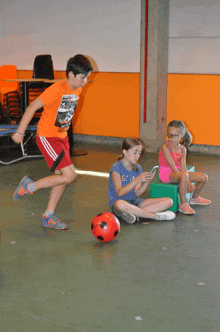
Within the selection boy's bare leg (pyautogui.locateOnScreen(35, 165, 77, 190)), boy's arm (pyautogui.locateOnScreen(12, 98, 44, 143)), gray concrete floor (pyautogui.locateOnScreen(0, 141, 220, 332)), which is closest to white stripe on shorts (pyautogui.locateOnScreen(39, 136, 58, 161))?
boy's bare leg (pyautogui.locateOnScreen(35, 165, 77, 190))

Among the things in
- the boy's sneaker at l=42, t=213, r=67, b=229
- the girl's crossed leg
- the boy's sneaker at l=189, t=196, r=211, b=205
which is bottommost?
the boy's sneaker at l=189, t=196, r=211, b=205

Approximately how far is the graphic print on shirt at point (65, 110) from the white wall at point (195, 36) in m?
3.99

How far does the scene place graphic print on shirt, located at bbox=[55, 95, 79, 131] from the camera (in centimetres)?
389

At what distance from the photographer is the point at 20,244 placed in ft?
12.0

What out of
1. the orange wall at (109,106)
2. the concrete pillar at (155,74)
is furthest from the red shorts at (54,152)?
the orange wall at (109,106)

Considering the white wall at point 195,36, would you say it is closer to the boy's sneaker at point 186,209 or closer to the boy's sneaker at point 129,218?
the boy's sneaker at point 186,209

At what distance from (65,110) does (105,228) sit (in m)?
1.07

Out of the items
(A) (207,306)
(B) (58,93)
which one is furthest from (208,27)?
(A) (207,306)

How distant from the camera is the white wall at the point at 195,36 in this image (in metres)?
7.16

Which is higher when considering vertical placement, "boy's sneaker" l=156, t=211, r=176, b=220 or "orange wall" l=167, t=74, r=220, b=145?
"orange wall" l=167, t=74, r=220, b=145

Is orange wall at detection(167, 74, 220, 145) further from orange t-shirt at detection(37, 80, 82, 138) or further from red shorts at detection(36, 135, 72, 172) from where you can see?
red shorts at detection(36, 135, 72, 172)

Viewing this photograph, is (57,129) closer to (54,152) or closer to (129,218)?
(54,152)

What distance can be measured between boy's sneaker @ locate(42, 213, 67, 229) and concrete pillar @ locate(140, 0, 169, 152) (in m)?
3.96

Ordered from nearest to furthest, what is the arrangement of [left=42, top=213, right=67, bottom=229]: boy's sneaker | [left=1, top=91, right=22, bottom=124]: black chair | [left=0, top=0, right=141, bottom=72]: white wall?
[left=42, top=213, right=67, bottom=229]: boy's sneaker < [left=0, top=0, right=141, bottom=72]: white wall < [left=1, top=91, right=22, bottom=124]: black chair
